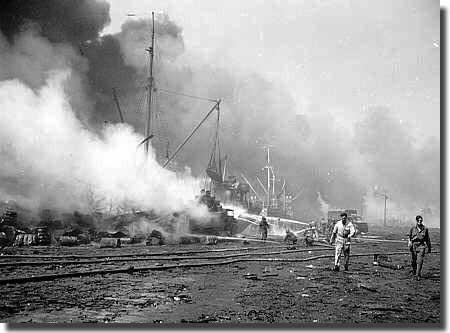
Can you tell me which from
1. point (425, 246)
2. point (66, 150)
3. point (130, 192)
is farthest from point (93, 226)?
point (425, 246)

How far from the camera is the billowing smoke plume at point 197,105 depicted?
5469 mm

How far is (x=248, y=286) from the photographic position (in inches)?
189

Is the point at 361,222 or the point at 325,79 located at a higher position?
the point at 325,79

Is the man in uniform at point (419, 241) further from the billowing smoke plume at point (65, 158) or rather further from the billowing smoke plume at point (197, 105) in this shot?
the billowing smoke plume at point (65, 158)

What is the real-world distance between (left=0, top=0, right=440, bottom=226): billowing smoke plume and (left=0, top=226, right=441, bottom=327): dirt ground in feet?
3.81

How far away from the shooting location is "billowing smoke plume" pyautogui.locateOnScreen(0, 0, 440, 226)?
547 centimetres

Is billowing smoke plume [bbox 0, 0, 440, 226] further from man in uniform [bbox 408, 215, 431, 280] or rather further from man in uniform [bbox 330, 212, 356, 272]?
man in uniform [bbox 330, 212, 356, 272]

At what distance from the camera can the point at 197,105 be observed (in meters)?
5.95

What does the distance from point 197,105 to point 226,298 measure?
2880 millimetres

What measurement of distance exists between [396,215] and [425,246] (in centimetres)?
60

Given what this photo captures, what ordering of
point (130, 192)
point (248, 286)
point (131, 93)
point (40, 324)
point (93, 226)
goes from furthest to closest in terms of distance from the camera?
point (93, 226) → point (130, 192) → point (131, 93) → point (248, 286) → point (40, 324)

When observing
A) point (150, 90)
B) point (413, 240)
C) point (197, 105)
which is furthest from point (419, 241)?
point (150, 90)

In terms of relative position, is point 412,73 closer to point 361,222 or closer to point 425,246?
point 425,246

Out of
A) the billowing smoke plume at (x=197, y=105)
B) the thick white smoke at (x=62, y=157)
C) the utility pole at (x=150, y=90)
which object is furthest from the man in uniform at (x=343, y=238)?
the utility pole at (x=150, y=90)
